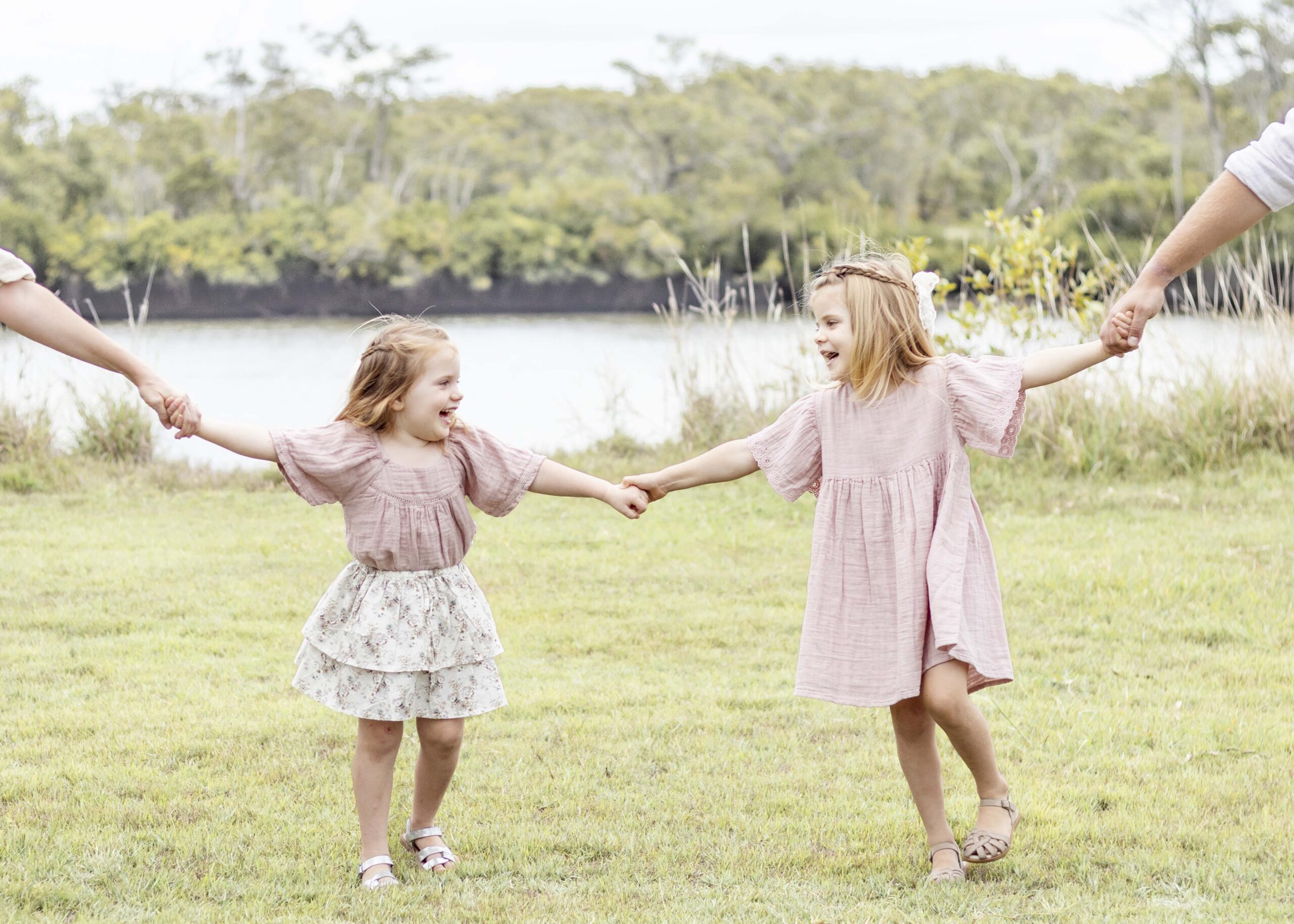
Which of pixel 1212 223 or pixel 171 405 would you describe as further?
pixel 171 405

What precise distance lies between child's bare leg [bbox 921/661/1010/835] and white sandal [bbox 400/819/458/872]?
1.20 meters

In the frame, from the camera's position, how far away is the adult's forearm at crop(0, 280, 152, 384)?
10.0ft

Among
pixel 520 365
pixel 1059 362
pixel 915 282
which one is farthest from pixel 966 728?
pixel 520 365

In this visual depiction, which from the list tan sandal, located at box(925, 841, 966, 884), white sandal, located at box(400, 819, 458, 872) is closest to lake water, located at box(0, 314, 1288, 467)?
white sandal, located at box(400, 819, 458, 872)

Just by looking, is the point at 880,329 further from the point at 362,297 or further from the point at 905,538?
the point at 362,297

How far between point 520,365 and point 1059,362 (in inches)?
458

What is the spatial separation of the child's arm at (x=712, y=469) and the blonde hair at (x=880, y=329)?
1.10 feet

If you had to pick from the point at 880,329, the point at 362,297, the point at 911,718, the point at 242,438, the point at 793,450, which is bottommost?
the point at 911,718

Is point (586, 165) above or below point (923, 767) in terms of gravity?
above

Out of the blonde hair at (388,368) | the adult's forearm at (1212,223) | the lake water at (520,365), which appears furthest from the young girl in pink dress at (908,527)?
the lake water at (520,365)

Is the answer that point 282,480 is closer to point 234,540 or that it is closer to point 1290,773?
point 234,540

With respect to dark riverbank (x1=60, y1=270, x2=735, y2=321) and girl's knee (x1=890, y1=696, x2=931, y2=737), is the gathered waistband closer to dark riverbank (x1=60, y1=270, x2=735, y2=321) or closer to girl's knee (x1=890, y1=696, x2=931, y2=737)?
girl's knee (x1=890, y1=696, x2=931, y2=737)

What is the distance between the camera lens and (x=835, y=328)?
10.1ft

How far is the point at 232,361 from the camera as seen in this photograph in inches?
599
